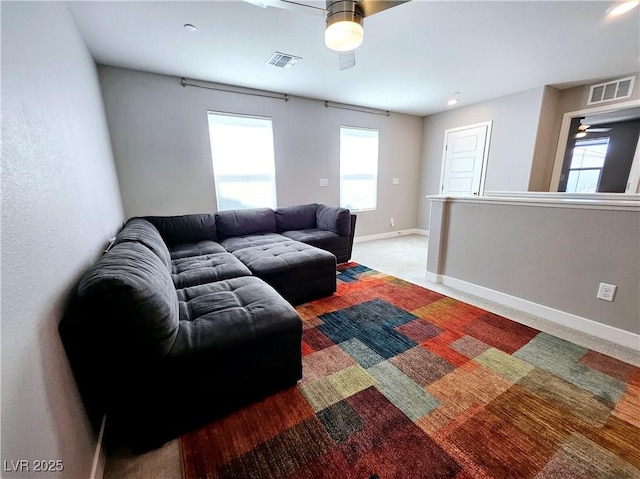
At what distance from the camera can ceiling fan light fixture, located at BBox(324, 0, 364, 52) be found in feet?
5.02

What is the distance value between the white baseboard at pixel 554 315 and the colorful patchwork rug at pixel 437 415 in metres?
0.29

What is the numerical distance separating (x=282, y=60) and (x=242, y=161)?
148 centimetres

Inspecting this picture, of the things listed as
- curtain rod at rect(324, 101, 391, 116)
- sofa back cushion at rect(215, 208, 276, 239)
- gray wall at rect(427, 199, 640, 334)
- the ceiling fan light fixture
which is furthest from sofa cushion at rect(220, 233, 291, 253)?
curtain rod at rect(324, 101, 391, 116)

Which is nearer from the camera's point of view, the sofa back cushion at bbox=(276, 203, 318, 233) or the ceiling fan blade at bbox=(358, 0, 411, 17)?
the ceiling fan blade at bbox=(358, 0, 411, 17)

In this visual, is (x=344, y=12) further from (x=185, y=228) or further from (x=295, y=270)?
(x=185, y=228)

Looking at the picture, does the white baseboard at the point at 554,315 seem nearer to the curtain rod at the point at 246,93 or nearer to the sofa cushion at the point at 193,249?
the sofa cushion at the point at 193,249

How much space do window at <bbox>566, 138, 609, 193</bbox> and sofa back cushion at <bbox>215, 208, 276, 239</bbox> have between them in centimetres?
495

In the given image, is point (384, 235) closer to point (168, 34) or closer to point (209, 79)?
point (209, 79)

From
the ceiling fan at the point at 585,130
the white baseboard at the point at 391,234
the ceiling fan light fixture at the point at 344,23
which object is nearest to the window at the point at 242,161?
the white baseboard at the point at 391,234

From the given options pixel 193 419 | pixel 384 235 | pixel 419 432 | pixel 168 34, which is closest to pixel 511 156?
pixel 384 235

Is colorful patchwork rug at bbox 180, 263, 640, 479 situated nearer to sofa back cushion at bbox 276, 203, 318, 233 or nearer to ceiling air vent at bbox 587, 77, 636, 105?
sofa back cushion at bbox 276, 203, 318, 233

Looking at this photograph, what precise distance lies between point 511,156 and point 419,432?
447cm

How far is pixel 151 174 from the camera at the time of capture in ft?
10.4

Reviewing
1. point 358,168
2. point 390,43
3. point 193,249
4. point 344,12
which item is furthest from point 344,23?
point 358,168
